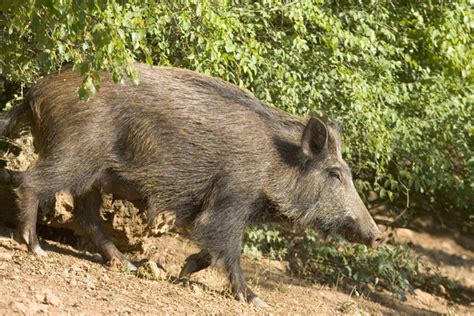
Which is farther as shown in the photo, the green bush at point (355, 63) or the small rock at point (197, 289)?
the green bush at point (355, 63)

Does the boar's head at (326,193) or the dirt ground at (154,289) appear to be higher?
the boar's head at (326,193)

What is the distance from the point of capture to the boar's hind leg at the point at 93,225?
22.9ft

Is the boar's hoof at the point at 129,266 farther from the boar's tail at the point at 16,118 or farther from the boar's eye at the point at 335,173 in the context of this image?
the boar's eye at the point at 335,173

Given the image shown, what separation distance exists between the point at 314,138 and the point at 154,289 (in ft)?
6.11

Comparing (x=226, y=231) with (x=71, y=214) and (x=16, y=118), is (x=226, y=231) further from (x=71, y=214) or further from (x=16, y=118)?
(x=16, y=118)

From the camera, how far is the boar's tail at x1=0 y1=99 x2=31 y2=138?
6.89m

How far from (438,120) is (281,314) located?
3.65 metres

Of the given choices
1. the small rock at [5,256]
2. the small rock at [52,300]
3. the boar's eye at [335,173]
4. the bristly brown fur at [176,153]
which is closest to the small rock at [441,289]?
the boar's eye at [335,173]

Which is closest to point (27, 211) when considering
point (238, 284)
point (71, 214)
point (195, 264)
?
point (71, 214)

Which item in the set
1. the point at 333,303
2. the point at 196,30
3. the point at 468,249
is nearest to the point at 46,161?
the point at 196,30

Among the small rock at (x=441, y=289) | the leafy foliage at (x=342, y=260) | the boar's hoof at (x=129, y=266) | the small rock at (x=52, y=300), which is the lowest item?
the small rock at (x=441, y=289)

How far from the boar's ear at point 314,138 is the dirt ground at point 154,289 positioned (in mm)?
1242

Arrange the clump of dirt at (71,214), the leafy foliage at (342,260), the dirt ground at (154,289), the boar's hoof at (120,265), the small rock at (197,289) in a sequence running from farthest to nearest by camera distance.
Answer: the leafy foliage at (342,260) < the clump of dirt at (71,214) < the boar's hoof at (120,265) < the small rock at (197,289) < the dirt ground at (154,289)

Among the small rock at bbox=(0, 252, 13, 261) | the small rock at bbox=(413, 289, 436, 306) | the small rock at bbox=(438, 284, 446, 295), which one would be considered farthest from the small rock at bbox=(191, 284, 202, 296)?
the small rock at bbox=(438, 284, 446, 295)
